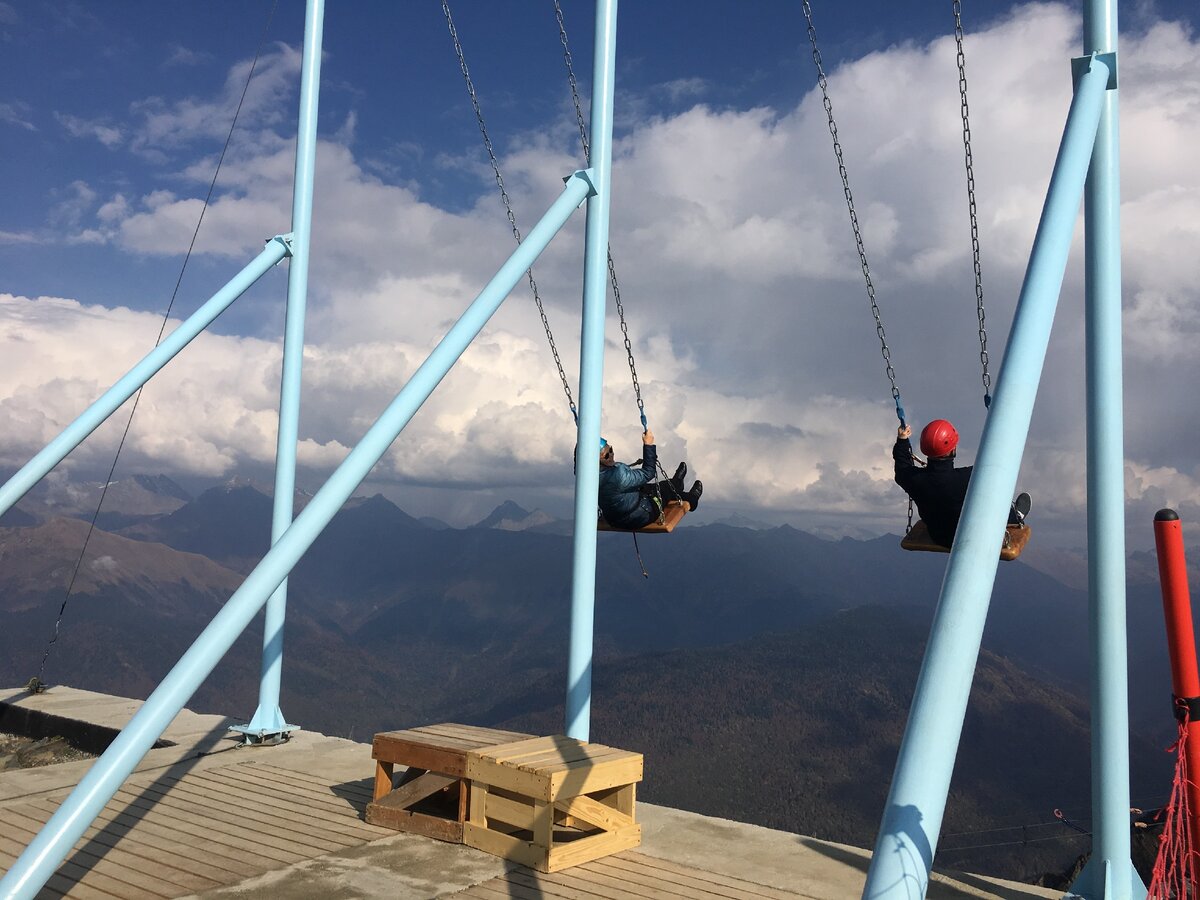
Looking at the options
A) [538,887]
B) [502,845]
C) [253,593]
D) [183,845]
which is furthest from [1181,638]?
[183,845]

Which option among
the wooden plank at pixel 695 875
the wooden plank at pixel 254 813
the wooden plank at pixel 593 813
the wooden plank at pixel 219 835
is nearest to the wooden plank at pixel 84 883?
the wooden plank at pixel 219 835

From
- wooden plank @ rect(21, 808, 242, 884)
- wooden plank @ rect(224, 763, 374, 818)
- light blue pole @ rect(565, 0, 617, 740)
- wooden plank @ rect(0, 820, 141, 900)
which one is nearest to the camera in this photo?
wooden plank @ rect(0, 820, 141, 900)

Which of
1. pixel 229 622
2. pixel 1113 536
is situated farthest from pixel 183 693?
pixel 1113 536

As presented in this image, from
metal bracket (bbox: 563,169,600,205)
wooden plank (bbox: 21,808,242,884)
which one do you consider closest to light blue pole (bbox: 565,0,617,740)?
metal bracket (bbox: 563,169,600,205)

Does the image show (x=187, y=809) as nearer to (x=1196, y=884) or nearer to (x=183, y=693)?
(x=183, y=693)

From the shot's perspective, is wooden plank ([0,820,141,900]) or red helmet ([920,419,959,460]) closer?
wooden plank ([0,820,141,900])

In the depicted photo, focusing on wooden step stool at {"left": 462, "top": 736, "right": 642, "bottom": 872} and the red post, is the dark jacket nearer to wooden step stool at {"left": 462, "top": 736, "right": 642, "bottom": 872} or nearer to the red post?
the red post

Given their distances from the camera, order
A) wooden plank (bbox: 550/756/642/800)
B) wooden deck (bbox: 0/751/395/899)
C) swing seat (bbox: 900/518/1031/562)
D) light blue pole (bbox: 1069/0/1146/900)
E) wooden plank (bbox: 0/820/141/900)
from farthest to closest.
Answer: swing seat (bbox: 900/518/1031/562), wooden plank (bbox: 550/756/642/800), wooden deck (bbox: 0/751/395/899), wooden plank (bbox: 0/820/141/900), light blue pole (bbox: 1069/0/1146/900)

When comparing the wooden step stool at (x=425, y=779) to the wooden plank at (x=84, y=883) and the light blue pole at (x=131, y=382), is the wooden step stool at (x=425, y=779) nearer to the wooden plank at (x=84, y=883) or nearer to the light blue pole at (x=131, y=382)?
the wooden plank at (x=84, y=883)
